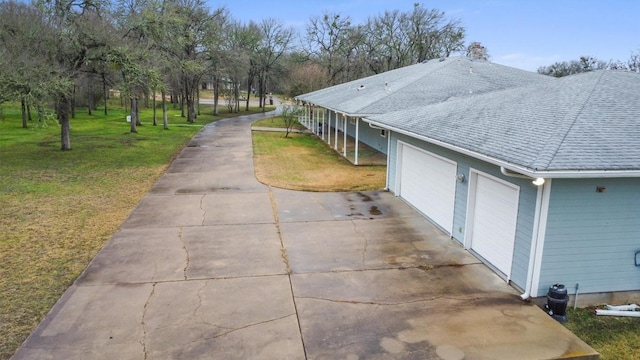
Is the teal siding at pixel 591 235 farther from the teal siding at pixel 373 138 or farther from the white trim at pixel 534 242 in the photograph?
the teal siding at pixel 373 138

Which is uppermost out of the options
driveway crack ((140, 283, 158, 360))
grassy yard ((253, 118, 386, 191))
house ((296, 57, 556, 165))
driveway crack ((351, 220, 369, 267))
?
house ((296, 57, 556, 165))

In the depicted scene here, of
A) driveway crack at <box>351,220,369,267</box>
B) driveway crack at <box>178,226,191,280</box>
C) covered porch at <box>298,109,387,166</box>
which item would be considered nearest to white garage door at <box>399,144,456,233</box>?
driveway crack at <box>351,220,369,267</box>

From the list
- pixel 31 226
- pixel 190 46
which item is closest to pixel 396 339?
pixel 31 226

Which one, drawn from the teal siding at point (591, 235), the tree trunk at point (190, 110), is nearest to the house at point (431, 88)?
the teal siding at point (591, 235)

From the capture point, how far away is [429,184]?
10930 mm

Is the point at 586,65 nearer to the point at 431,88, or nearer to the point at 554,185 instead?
the point at 431,88

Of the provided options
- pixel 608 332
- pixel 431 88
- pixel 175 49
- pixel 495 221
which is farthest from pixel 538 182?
pixel 175 49

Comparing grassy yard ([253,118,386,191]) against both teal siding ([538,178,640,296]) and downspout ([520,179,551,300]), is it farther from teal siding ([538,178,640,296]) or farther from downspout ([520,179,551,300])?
teal siding ([538,178,640,296])

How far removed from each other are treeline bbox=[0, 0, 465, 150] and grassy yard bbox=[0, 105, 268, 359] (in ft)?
8.25

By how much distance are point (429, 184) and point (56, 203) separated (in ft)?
33.8

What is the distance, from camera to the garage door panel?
748cm

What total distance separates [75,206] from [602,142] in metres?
12.4

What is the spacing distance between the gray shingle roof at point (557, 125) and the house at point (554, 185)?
21 mm

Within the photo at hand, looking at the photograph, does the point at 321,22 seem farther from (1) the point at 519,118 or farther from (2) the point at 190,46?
(1) the point at 519,118
